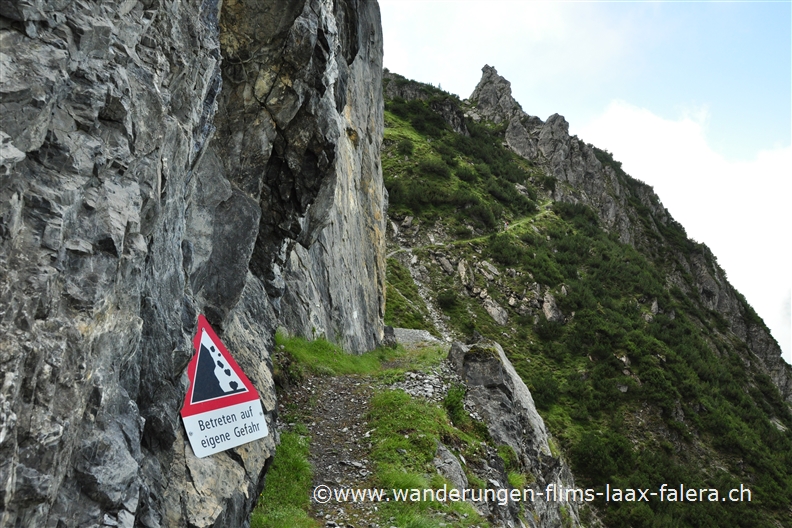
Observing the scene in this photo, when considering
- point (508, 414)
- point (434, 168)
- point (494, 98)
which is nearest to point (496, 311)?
point (434, 168)

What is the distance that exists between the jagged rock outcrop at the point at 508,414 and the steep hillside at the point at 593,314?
16.0 metres

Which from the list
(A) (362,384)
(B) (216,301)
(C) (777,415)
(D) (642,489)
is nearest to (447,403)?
(A) (362,384)

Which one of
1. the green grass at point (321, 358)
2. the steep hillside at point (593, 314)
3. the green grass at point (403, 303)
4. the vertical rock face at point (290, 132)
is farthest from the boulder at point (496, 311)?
the vertical rock face at point (290, 132)

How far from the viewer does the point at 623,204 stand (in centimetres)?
9388

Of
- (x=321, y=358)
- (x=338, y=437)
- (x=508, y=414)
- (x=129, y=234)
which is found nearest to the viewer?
(x=129, y=234)

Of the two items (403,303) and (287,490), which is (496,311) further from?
(287,490)

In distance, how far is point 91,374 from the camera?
163 inches

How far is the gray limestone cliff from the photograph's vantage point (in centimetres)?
7706

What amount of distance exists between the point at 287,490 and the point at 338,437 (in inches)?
109

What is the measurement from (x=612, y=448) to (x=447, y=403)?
26213 millimetres

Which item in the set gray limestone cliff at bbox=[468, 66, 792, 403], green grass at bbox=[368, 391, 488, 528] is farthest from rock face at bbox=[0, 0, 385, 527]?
gray limestone cliff at bbox=[468, 66, 792, 403]

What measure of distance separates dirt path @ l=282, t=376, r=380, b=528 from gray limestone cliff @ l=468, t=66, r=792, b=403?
74626 mm

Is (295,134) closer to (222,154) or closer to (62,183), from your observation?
(222,154)

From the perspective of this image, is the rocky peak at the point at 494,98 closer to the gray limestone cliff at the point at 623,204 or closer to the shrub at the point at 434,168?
the gray limestone cliff at the point at 623,204
